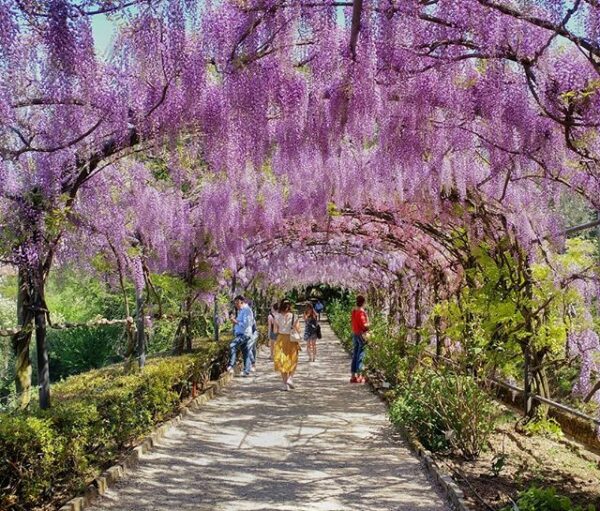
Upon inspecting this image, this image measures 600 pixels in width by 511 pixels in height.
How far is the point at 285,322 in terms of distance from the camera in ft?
32.8

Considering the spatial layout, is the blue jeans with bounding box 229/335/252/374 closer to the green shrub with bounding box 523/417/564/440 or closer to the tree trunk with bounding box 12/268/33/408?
the green shrub with bounding box 523/417/564/440

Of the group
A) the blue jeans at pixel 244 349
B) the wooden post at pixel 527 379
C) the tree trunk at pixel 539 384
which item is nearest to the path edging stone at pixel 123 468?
the blue jeans at pixel 244 349

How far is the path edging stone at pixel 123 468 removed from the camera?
4223 millimetres

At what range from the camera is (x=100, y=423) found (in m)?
5.14

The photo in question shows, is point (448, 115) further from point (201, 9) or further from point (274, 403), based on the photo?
point (274, 403)

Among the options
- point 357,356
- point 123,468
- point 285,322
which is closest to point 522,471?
point 123,468

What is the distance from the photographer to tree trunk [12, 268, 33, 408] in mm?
5004

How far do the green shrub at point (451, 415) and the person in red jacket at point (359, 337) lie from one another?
4694 millimetres

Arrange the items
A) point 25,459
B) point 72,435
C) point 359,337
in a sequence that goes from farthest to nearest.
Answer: point 359,337, point 72,435, point 25,459

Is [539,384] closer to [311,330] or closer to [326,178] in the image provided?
[326,178]

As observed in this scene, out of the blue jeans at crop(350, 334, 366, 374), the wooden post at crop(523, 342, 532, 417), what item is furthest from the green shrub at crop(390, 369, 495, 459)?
the blue jeans at crop(350, 334, 366, 374)

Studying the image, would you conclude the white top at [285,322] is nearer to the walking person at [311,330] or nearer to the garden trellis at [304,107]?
the garden trellis at [304,107]

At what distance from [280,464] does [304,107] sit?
2.82m

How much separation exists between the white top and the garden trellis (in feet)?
9.80
